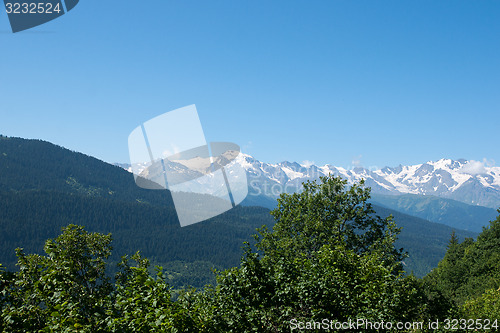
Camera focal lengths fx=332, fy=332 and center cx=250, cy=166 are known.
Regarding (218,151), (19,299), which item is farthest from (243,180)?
(19,299)

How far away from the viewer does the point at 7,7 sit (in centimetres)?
1145

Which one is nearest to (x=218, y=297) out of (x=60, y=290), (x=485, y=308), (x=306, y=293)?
(x=306, y=293)

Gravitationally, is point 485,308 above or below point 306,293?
below

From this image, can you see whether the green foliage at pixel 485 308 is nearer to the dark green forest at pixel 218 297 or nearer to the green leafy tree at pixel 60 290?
the dark green forest at pixel 218 297

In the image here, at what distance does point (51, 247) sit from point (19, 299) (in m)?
2.15

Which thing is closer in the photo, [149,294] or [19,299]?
[149,294]

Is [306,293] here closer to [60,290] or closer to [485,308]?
[60,290]

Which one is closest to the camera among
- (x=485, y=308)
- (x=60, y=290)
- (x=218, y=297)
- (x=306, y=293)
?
(x=60, y=290)

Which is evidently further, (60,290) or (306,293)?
(306,293)

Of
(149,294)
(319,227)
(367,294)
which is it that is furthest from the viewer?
(319,227)

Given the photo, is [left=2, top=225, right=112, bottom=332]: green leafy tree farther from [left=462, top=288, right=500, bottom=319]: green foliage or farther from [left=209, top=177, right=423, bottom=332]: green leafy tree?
[left=462, top=288, right=500, bottom=319]: green foliage

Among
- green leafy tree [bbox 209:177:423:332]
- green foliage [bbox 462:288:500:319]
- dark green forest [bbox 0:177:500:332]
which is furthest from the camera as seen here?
green foliage [bbox 462:288:500:319]

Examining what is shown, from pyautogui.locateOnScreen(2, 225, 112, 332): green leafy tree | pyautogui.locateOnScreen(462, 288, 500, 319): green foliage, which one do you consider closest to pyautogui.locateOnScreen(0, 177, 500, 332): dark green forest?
pyautogui.locateOnScreen(2, 225, 112, 332): green leafy tree

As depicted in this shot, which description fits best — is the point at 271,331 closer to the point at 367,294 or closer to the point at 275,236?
the point at 367,294
